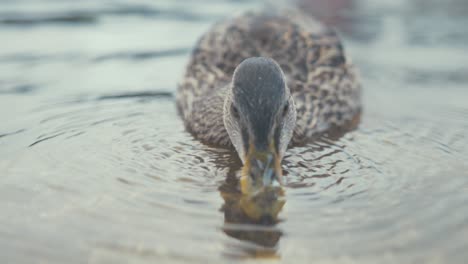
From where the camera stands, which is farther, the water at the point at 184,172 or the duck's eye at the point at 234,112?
the duck's eye at the point at 234,112

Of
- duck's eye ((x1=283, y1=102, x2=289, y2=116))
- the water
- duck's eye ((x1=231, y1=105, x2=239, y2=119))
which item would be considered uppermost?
duck's eye ((x1=283, y1=102, x2=289, y2=116))

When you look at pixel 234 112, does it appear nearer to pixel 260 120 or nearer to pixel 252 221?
pixel 260 120

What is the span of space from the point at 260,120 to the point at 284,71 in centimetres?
191

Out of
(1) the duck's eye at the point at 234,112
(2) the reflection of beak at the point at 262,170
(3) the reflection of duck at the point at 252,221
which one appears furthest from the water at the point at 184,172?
(1) the duck's eye at the point at 234,112

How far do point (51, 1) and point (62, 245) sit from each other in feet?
27.3

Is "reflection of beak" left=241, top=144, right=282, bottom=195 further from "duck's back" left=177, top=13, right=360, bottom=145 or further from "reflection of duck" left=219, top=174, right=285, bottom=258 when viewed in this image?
"duck's back" left=177, top=13, right=360, bottom=145

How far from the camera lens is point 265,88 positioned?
3896 mm

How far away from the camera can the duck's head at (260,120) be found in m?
3.67

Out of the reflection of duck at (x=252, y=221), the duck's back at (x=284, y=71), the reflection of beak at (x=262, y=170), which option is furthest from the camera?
the duck's back at (x=284, y=71)

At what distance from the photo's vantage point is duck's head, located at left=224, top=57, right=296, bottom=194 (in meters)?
3.67

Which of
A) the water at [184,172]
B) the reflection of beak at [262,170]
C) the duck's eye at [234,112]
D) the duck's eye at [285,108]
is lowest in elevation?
the water at [184,172]

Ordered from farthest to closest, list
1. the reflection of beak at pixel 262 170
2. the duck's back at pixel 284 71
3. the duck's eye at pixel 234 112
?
the duck's back at pixel 284 71 < the duck's eye at pixel 234 112 < the reflection of beak at pixel 262 170

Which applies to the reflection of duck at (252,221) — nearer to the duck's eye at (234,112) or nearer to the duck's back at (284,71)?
the duck's eye at (234,112)

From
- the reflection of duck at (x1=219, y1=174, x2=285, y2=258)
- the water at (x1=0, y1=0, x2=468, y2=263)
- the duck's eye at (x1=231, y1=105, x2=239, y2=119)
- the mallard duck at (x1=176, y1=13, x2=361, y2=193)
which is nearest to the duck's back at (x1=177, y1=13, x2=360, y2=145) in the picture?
the mallard duck at (x1=176, y1=13, x2=361, y2=193)
